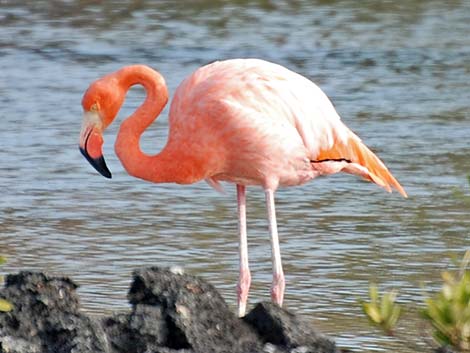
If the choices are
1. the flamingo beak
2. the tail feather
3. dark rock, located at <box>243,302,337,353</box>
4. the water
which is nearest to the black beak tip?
the flamingo beak

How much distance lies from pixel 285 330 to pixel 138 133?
1273 mm

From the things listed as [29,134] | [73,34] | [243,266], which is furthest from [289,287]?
[73,34]

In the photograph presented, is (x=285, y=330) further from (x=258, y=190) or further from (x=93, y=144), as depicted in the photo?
(x=258, y=190)

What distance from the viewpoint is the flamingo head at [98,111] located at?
219 inches

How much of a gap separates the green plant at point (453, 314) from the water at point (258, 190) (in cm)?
36

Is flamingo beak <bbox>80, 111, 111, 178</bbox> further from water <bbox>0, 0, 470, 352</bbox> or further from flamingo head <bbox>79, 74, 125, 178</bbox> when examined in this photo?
water <bbox>0, 0, 470, 352</bbox>

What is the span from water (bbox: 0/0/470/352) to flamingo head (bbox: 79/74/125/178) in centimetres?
64

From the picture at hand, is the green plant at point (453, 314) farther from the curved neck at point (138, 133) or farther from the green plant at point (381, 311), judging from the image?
the curved neck at point (138, 133)

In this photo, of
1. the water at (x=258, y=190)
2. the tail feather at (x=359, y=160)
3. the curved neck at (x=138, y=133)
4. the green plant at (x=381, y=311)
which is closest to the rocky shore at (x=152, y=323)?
the green plant at (x=381, y=311)

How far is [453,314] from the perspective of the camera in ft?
15.7

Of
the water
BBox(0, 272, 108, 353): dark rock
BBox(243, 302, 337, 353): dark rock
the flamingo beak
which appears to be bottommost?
the water

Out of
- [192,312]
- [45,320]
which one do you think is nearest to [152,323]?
[192,312]

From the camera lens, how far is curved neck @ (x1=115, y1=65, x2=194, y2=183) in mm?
5625

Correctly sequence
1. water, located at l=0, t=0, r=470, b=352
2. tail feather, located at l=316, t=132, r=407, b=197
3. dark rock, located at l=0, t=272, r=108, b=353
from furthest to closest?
water, located at l=0, t=0, r=470, b=352 < tail feather, located at l=316, t=132, r=407, b=197 < dark rock, located at l=0, t=272, r=108, b=353
